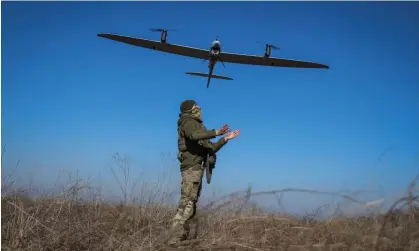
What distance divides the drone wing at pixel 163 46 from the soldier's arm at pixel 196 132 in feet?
85.4

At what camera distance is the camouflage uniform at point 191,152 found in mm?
4785

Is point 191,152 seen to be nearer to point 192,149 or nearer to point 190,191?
point 192,149

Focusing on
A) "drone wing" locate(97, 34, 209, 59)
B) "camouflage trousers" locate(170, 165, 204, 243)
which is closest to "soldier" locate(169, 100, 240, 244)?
"camouflage trousers" locate(170, 165, 204, 243)

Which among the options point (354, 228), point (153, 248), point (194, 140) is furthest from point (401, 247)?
point (194, 140)

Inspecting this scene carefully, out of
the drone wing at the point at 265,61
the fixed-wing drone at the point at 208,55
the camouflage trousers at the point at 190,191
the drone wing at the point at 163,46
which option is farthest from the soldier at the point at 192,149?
the drone wing at the point at 265,61

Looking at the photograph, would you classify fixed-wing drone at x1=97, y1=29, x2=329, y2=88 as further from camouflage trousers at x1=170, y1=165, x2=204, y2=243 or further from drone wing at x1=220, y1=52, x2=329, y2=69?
camouflage trousers at x1=170, y1=165, x2=204, y2=243

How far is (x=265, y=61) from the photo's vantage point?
31516mm

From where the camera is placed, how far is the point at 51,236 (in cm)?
330

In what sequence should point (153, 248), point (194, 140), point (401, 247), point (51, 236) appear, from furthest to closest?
point (194, 140)
point (51, 236)
point (153, 248)
point (401, 247)

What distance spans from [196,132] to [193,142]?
1.18ft

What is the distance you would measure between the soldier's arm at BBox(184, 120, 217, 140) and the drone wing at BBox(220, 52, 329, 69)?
26.6 meters

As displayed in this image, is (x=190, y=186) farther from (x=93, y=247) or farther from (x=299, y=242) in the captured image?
(x=299, y=242)

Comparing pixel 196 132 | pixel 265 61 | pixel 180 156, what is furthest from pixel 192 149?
pixel 265 61

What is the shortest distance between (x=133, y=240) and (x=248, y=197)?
1.65 meters
